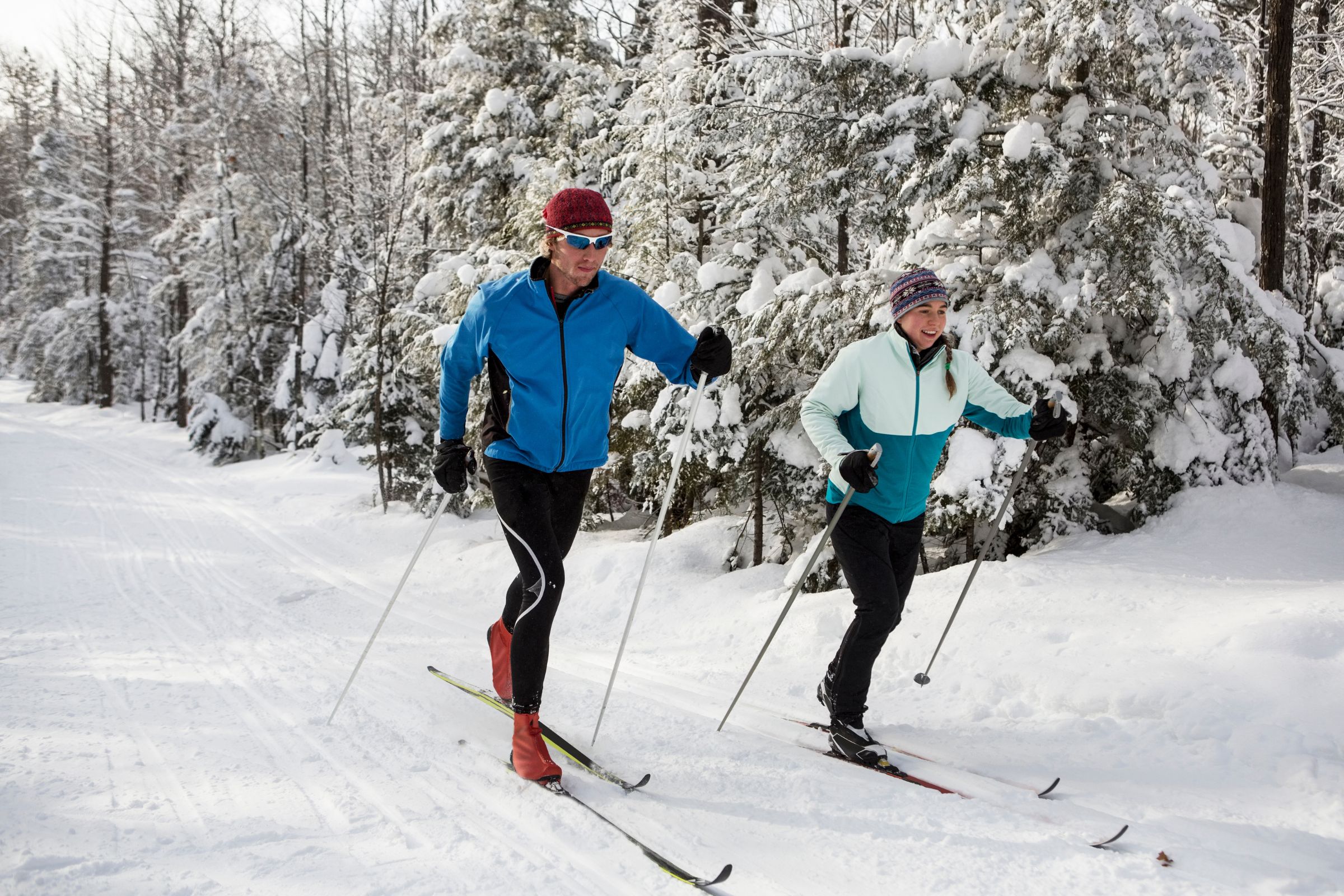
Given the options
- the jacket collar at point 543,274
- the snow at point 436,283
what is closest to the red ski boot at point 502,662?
the jacket collar at point 543,274

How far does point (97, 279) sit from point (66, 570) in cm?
3858

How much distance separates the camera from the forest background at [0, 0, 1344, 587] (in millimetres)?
5742

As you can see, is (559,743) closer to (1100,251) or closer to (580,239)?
(580,239)

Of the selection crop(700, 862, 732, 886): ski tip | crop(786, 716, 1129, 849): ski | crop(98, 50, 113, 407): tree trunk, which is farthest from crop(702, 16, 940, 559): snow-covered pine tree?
crop(98, 50, 113, 407): tree trunk

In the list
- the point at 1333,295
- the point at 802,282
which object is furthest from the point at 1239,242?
the point at 1333,295

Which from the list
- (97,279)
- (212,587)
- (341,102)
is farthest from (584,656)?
(97,279)

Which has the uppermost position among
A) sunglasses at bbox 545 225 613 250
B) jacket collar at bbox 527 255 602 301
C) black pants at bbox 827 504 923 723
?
sunglasses at bbox 545 225 613 250

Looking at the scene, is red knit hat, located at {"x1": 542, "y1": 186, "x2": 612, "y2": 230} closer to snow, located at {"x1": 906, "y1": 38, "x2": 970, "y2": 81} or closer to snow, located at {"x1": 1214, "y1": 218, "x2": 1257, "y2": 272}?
snow, located at {"x1": 906, "y1": 38, "x2": 970, "y2": 81}

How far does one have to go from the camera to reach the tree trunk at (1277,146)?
7289mm

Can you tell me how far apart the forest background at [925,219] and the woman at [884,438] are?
1.55m

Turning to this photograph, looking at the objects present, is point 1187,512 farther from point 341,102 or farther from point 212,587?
point 341,102

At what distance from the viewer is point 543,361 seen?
351 cm

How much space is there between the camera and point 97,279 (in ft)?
127

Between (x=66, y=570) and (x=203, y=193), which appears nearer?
(x=66, y=570)
